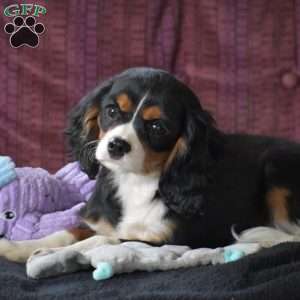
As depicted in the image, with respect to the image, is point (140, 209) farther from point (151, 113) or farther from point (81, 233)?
point (151, 113)

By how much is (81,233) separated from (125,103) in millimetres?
401

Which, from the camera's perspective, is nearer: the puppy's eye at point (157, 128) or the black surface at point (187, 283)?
the black surface at point (187, 283)

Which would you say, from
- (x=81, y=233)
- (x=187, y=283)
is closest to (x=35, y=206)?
(x=81, y=233)

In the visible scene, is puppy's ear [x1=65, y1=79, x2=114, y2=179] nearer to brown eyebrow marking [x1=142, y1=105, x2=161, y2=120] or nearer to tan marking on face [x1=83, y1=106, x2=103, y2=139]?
tan marking on face [x1=83, y1=106, x2=103, y2=139]

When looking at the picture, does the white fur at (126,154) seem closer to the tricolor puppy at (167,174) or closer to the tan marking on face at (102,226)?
the tricolor puppy at (167,174)

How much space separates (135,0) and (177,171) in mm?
878

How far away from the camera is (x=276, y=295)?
1443 millimetres

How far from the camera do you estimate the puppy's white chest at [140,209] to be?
1.88m

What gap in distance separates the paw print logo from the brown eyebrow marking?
0.85 metres

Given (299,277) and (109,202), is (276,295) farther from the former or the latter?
(109,202)

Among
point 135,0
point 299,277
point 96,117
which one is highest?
point 135,0

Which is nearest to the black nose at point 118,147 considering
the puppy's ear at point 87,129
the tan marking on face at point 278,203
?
the puppy's ear at point 87,129

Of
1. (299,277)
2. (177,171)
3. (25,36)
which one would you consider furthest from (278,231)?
(25,36)

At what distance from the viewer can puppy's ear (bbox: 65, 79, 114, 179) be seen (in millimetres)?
1909
